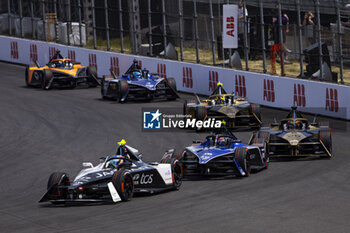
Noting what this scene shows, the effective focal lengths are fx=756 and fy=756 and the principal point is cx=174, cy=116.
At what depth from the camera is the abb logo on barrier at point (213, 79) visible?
3288 centimetres

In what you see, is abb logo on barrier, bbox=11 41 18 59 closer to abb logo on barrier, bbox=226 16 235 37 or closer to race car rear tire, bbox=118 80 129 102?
race car rear tire, bbox=118 80 129 102

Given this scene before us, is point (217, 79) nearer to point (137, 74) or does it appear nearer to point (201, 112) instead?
point (137, 74)

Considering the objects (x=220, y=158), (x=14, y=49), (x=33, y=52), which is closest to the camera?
(x=220, y=158)

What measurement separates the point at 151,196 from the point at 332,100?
12.7 meters

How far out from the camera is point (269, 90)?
99.1 feet

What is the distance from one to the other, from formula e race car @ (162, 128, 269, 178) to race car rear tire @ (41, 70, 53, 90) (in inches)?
681

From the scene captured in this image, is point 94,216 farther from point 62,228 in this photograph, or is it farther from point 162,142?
point 162,142

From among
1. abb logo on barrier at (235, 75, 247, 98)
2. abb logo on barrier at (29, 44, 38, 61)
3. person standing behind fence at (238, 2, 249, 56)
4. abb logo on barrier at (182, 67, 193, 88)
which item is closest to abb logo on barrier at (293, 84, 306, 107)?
abb logo on barrier at (235, 75, 247, 98)

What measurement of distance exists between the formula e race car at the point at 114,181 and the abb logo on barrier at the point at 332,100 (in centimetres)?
1174

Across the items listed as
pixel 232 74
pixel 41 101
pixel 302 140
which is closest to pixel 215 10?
pixel 232 74

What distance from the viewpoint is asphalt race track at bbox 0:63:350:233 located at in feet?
A: 43.9

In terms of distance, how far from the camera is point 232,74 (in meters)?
32.1

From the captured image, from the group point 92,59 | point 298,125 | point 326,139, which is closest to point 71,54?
point 92,59

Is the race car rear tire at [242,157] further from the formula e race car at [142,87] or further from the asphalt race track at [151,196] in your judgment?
the formula e race car at [142,87]
